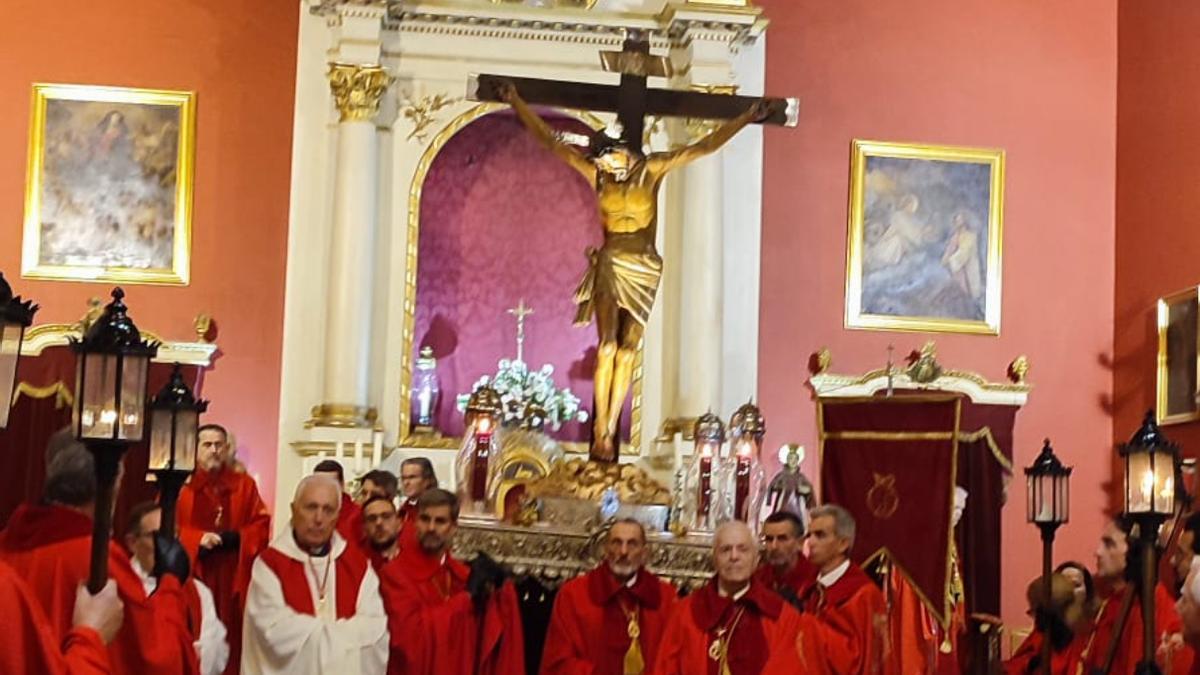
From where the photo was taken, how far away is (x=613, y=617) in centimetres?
808

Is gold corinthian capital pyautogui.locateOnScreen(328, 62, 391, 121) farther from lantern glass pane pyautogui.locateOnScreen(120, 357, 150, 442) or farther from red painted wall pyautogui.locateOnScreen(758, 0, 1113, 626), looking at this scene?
lantern glass pane pyautogui.locateOnScreen(120, 357, 150, 442)

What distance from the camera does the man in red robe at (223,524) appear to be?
856 centimetres

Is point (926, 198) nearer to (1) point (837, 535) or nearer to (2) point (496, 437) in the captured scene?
(2) point (496, 437)

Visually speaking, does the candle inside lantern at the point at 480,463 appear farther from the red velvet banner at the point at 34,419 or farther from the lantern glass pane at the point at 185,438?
the lantern glass pane at the point at 185,438

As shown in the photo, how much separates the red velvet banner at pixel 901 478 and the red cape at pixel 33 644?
481 cm

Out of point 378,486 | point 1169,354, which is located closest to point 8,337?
point 378,486

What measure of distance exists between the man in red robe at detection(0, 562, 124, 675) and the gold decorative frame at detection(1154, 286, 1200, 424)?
9.75 m

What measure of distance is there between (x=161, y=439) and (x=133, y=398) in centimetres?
106

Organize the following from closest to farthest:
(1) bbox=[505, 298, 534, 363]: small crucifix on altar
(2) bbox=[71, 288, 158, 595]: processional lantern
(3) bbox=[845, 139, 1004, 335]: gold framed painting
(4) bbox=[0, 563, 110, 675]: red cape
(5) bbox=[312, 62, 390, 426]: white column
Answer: (4) bbox=[0, 563, 110, 675]: red cape < (2) bbox=[71, 288, 158, 595]: processional lantern < (5) bbox=[312, 62, 390, 426]: white column < (1) bbox=[505, 298, 534, 363]: small crucifix on altar < (3) bbox=[845, 139, 1004, 335]: gold framed painting

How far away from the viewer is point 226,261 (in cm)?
1277

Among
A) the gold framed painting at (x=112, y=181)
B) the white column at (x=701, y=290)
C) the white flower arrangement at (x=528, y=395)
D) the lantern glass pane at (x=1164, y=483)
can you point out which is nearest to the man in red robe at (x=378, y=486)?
the lantern glass pane at (x=1164, y=483)

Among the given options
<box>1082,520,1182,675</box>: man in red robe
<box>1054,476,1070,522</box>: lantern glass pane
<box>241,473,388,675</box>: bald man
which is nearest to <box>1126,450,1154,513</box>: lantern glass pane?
<box>1082,520,1182,675</box>: man in red robe

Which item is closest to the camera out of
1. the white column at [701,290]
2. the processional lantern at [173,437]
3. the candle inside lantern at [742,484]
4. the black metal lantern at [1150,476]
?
the processional lantern at [173,437]

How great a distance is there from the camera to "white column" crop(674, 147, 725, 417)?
12602mm
